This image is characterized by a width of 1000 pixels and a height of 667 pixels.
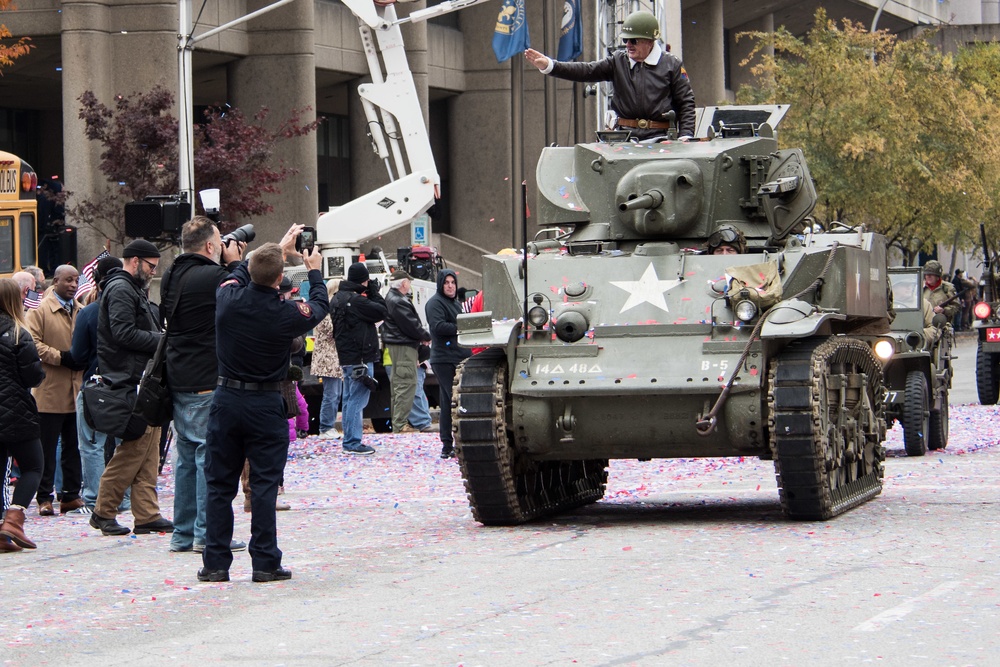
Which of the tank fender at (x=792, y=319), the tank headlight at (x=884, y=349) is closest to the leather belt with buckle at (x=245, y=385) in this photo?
the tank fender at (x=792, y=319)

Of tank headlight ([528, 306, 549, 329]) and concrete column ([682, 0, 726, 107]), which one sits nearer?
tank headlight ([528, 306, 549, 329])

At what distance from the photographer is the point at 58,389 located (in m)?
13.5

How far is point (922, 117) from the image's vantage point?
129 ft

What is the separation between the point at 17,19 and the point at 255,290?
24139 mm

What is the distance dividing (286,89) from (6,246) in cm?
1659

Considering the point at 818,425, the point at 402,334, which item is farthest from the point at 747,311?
the point at 402,334

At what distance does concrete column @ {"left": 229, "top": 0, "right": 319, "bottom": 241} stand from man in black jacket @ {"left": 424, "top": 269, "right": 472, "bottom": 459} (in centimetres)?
1734

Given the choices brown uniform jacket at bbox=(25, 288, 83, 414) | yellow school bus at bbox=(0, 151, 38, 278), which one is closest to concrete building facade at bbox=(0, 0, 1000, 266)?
yellow school bus at bbox=(0, 151, 38, 278)

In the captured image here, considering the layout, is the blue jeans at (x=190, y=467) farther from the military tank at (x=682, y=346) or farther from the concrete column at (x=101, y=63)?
the concrete column at (x=101, y=63)

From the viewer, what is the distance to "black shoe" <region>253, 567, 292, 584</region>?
9477 millimetres

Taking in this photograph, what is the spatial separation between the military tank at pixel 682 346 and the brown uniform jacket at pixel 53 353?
11.3 ft

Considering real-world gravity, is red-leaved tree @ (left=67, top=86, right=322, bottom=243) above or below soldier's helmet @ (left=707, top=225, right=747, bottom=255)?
above

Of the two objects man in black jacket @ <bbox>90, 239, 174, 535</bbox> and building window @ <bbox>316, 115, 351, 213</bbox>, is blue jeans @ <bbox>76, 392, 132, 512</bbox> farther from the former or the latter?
building window @ <bbox>316, 115, 351, 213</bbox>

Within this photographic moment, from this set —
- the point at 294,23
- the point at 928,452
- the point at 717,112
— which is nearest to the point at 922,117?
the point at 294,23
